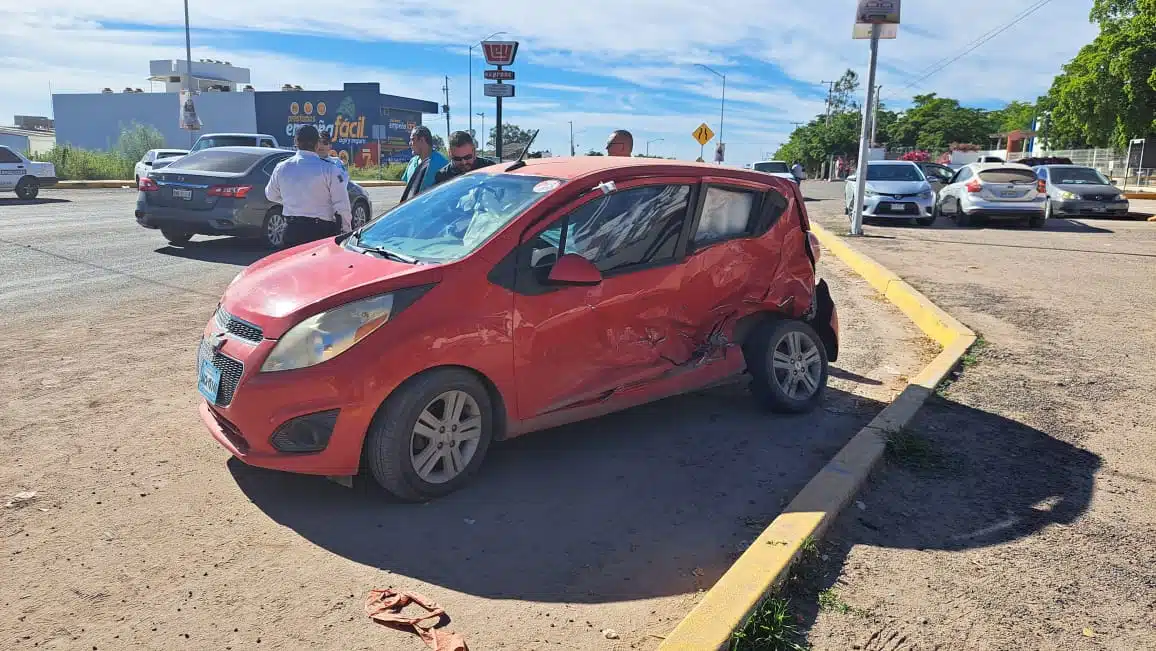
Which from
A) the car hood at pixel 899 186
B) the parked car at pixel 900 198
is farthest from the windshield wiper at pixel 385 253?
the car hood at pixel 899 186

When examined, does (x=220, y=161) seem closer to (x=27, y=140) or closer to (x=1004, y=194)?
(x=1004, y=194)

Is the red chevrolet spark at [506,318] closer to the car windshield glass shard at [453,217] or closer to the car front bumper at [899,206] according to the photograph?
the car windshield glass shard at [453,217]

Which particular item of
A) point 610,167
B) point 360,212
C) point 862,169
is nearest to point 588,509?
point 610,167

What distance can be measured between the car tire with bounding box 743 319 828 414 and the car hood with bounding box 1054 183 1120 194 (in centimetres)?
1861

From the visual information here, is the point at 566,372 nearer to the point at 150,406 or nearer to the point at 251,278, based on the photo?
the point at 251,278

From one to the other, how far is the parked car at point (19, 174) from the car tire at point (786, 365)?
78.7ft

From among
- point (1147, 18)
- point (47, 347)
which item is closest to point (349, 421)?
point (47, 347)

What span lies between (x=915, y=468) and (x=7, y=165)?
25304 mm

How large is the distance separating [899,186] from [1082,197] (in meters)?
5.05

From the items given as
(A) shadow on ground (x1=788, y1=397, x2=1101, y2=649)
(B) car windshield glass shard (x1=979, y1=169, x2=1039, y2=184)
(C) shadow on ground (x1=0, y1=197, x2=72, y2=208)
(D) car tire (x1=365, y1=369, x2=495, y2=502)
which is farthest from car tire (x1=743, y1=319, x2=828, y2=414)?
(C) shadow on ground (x1=0, y1=197, x2=72, y2=208)

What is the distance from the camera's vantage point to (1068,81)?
46562 millimetres

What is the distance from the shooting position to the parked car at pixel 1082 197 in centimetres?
2067

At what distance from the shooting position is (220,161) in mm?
12547

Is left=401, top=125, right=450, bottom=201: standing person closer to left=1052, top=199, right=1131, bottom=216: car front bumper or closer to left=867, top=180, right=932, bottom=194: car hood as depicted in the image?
left=867, top=180, right=932, bottom=194: car hood
